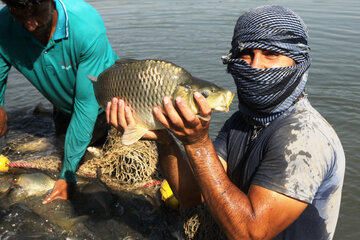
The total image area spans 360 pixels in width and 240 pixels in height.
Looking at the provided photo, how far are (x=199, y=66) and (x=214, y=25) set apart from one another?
4841 millimetres

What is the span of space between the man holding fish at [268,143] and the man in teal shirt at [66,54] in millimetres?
1608

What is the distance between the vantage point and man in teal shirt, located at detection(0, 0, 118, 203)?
3.73 m

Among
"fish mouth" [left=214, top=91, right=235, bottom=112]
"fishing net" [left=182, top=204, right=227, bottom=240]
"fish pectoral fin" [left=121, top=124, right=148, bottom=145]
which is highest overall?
"fish mouth" [left=214, top=91, right=235, bottom=112]

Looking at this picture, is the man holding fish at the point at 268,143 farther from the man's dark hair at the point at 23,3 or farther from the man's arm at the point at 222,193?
the man's dark hair at the point at 23,3

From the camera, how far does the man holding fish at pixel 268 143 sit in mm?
1988

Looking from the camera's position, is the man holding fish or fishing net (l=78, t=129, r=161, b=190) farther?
fishing net (l=78, t=129, r=161, b=190)

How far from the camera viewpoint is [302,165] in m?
1.97

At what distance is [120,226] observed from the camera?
4098mm

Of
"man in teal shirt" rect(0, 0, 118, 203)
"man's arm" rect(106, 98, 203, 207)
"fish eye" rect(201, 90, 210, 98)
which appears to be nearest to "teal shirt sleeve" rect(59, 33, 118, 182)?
"man in teal shirt" rect(0, 0, 118, 203)

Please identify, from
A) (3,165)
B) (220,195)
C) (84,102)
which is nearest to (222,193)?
(220,195)

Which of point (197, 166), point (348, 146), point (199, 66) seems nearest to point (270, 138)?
point (197, 166)

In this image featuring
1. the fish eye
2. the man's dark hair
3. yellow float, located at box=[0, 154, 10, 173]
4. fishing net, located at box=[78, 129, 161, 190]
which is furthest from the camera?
yellow float, located at box=[0, 154, 10, 173]

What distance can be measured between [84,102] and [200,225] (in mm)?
1890

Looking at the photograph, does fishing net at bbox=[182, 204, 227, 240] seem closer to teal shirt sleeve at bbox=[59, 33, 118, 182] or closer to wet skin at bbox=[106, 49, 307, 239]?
wet skin at bbox=[106, 49, 307, 239]
